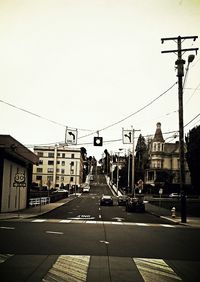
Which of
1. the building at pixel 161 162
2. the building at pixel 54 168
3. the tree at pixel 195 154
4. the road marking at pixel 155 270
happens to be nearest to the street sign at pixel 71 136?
the road marking at pixel 155 270

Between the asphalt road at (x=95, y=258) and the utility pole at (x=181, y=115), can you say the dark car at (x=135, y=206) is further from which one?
the asphalt road at (x=95, y=258)

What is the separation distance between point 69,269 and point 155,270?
2024 mm

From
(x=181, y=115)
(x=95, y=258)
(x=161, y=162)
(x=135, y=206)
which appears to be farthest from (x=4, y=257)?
(x=161, y=162)

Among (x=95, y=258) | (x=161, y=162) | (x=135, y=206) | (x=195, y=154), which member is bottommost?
(x=135, y=206)

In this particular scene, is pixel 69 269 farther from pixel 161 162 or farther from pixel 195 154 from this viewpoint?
pixel 161 162

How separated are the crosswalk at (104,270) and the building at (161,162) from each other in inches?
3420

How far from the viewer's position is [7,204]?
28156mm

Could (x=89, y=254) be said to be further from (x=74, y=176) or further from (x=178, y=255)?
(x=74, y=176)

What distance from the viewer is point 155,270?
8109mm

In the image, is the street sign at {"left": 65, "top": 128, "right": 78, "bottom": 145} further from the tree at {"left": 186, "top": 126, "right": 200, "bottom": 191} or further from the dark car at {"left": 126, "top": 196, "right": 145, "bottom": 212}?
the tree at {"left": 186, "top": 126, "right": 200, "bottom": 191}

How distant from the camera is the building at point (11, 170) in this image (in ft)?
80.8

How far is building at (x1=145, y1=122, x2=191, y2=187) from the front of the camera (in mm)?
96800

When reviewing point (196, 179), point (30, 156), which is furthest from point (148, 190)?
point (30, 156)

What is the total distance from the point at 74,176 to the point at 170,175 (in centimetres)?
3855
